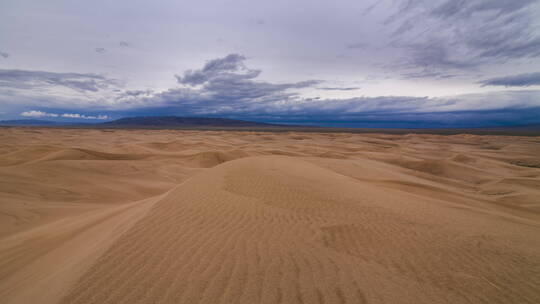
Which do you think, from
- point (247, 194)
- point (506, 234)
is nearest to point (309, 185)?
point (247, 194)

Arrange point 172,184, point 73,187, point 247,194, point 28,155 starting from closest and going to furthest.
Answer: point 247,194 < point 73,187 < point 172,184 < point 28,155

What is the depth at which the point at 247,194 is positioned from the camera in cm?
587

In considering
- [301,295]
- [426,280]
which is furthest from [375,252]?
[301,295]

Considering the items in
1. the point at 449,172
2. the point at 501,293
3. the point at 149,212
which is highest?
the point at 149,212

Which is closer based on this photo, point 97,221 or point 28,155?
point 97,221

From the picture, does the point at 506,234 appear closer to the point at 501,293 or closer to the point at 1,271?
the point at 501,293

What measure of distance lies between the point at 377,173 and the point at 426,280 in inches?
368

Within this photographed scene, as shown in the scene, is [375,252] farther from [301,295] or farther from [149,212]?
[149,212]

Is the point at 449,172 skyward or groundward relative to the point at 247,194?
groundward

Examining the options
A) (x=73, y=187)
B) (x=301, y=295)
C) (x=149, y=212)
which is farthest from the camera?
(x=73, y=187)

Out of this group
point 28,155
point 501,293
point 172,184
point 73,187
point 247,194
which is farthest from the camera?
point 28,155

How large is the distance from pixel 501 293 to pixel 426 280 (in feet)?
2.12

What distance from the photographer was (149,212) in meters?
4.11

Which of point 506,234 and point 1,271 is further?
point 506,234
